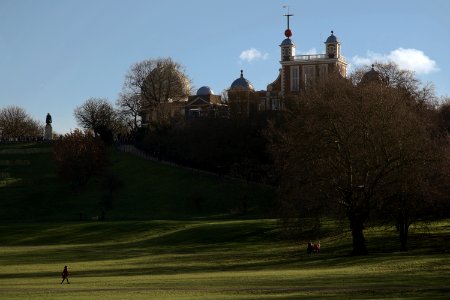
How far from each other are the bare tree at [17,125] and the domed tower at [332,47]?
6429 cm

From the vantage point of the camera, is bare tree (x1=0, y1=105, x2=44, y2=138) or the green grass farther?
bare tree (x1=0, y1=105, x2=44, y2=138)

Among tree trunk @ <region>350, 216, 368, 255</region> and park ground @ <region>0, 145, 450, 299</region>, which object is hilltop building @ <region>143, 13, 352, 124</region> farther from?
tree trunk @ <region>350, 216, 368, 255</region>

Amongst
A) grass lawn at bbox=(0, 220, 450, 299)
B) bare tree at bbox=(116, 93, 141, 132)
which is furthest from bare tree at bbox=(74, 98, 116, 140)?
grass lawn at bbox=(0, 220, 450, 299)

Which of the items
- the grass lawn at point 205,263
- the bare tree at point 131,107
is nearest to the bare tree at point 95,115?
the bare tree at point 131,107

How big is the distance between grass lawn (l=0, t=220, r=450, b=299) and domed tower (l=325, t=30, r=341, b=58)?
205 ft

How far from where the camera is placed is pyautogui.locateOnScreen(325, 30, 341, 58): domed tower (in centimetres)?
12209

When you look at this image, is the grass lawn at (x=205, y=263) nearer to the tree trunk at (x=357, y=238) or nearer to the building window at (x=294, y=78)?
the tree trunk at (x=357, y=238)

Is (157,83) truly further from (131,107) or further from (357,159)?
(357,159)

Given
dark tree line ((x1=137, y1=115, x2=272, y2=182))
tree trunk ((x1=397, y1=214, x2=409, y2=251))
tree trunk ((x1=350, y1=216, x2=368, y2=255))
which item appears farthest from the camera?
dark tree line ((x1=137, y1=115, x2=272, y2=182))

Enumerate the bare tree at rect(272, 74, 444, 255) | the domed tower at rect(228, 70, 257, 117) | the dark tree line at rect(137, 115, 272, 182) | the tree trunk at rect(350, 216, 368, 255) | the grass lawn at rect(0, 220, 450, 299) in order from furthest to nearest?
the domed tower at rect(228, 70, 257, 117), the dark tree line at rect(137, 115, 272, 182), the tree trunk at rect(350, 216, 368, 255), the bare tree at rect(272, 74, 444, 255), the grass lawn at rect(0, 220, 450, 299)

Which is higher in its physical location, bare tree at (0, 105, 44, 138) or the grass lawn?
bare tree at (0, 105, 44, 138)

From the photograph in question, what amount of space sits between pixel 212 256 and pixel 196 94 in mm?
92236

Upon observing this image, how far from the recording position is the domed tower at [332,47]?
122 m

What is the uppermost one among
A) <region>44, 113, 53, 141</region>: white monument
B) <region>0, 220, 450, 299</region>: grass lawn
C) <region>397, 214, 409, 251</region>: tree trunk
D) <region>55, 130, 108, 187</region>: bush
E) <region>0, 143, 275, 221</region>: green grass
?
<region>44, 113, 53, 141</region>: white monument
